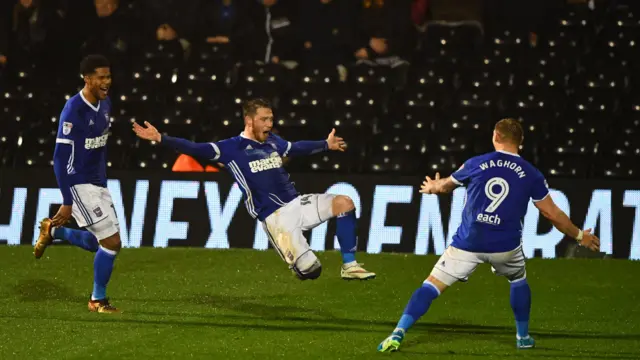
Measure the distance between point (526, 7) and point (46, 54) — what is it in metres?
8.20

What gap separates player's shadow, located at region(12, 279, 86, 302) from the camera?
479 inches

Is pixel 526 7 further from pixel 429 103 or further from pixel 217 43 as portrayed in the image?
pixel 217 43

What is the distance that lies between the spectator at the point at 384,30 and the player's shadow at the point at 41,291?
7.28 metres

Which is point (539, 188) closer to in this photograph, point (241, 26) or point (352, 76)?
point (352, 76)

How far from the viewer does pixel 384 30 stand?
1831cm

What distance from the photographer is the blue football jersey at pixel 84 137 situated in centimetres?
1094

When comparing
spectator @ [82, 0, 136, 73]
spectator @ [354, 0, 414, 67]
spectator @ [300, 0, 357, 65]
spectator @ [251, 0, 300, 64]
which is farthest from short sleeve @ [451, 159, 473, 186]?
spectator @ [82, 0, 136, 73]

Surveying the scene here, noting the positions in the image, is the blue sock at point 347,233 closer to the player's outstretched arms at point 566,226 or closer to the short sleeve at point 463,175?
the short sleeve at point 463,175

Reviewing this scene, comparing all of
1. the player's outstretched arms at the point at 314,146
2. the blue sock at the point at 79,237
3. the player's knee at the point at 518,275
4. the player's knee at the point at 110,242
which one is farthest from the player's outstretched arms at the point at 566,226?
the blue sock at the point at 79,237

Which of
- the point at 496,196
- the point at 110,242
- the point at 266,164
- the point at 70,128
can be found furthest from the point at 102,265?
the point at 496,196

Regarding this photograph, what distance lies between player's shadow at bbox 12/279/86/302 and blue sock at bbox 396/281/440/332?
4357 millimetres

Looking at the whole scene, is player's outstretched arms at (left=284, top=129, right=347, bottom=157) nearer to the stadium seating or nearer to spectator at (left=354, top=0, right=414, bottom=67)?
the stadium seating

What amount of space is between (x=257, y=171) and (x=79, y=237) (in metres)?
2.17

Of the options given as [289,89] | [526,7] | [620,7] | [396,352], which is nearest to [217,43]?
[289,89]
